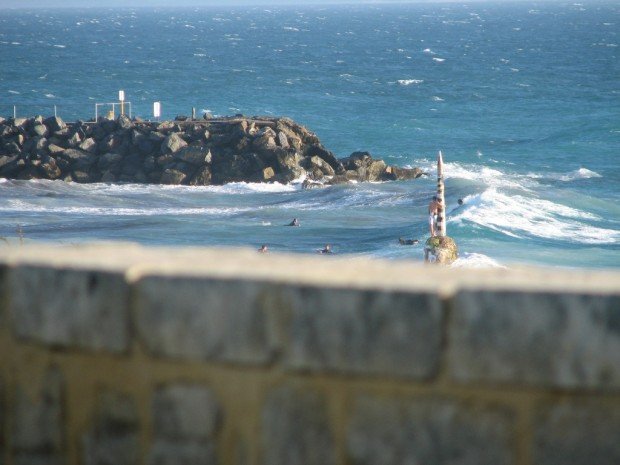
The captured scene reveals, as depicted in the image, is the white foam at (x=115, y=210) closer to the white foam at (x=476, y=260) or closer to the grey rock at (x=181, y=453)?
the white foam at (x=476, y=260)

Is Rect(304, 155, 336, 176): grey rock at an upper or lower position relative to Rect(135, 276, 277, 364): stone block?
lower

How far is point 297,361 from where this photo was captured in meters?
2.52

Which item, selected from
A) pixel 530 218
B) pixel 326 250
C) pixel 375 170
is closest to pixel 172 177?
pixel 375 170

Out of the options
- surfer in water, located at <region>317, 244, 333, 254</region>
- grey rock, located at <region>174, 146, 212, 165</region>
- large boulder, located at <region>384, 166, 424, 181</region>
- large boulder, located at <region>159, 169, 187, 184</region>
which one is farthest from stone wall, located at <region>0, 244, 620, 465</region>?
large boulder, located at <region>384, 166, 424, 181</region>

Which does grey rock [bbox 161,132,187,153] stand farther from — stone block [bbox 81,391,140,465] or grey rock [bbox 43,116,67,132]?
stone block [bbox 81,391,140,465]

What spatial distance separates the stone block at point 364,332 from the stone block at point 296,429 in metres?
0.07

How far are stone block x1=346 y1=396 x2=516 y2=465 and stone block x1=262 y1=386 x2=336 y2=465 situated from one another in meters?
0.06

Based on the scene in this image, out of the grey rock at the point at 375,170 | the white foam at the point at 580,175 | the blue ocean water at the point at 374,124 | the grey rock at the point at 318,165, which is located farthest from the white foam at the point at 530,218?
the grey rock at the point at 318,165

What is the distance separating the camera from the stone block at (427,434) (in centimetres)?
244

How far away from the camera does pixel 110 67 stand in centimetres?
9412

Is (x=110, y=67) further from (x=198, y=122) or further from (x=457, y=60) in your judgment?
(x=198, y=122)

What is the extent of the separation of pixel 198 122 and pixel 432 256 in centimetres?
2417

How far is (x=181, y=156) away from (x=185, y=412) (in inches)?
1542

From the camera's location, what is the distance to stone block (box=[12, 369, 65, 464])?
8.99ft
